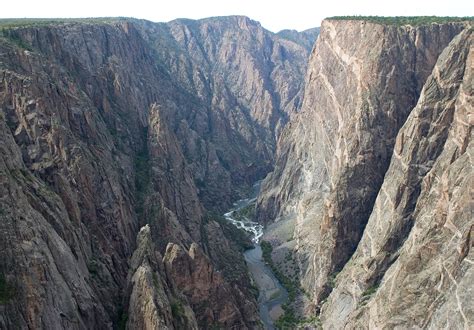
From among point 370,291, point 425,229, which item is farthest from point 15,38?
point 425,229

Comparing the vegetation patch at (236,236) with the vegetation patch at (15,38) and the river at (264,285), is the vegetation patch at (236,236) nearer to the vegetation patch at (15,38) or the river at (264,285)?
the river at (264,285)

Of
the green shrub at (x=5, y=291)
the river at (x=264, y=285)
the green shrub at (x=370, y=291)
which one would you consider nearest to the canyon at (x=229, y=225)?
the green shrub at (x=5, y=291)

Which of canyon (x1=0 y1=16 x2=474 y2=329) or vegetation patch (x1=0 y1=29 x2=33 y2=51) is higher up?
vegetation patch (x1=0 y1=29 x2=33 y2=51)

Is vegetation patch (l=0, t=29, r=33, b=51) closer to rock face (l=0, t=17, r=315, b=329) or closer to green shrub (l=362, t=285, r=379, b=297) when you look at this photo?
rock face (l=0, t=17, r=315, b=329)

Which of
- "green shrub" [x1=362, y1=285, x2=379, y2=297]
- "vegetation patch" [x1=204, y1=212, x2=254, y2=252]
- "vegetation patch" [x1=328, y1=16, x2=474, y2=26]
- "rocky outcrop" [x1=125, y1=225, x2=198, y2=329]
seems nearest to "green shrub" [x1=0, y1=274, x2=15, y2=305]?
"rocky outcrop" [x1=125, y1=225, x2=198, y2=329]

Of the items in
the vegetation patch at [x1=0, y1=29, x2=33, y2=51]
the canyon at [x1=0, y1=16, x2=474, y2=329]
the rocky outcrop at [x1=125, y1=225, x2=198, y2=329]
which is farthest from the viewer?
the vegetation patch at [x1=0, y1=29, x2=33, y2=51]

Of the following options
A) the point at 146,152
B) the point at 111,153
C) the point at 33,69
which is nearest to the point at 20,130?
the point at 33,69
